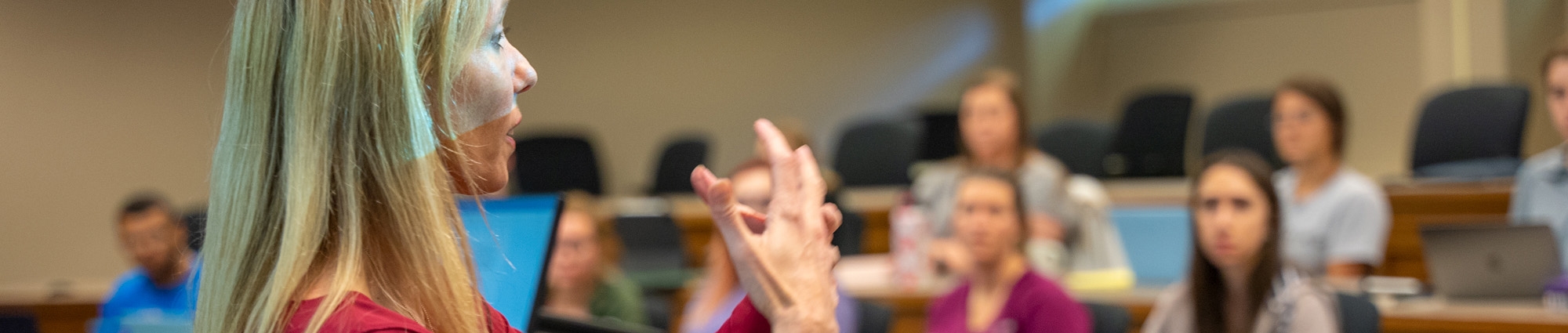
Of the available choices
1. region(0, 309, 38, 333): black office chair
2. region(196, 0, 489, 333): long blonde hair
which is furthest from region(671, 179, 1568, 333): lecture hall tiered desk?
region(196, 0, 489, 333): long blonde hair

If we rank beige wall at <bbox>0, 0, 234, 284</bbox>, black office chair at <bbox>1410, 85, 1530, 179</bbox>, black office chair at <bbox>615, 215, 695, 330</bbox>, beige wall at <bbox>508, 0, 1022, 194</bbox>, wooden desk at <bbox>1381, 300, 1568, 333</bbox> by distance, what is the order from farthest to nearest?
beige wall at <bbox>508, 0, 1022, 194</bbox> < beige wall at <bbox>0, 0, 234, 284</bbox> < black office chair at <bbox>615, 215, 695, 330</bbox> < black office chair at <bbox>1410, 85, 1530, 179</bbox> < wooden desk at <bbox>1381, 300, 1568, 333</bbox>

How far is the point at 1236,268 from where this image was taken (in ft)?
8.03

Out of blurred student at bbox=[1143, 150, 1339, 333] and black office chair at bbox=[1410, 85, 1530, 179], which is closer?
blurred student at bbox=[1143, 150, 1339, 333]

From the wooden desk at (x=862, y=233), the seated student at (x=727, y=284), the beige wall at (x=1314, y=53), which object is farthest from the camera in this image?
the beige wall at (x=1314, y=53)

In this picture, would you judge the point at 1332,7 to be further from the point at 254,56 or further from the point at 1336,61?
the point at 254,56

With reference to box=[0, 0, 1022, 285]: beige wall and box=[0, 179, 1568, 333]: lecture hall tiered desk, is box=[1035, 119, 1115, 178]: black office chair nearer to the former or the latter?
box=[0, 179, 1568, 333]: lecture hall tiered desk

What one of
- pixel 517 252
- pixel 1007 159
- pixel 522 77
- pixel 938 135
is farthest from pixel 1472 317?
pixel 938 135

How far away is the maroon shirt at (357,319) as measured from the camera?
22.7 inches

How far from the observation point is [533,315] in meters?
1.05

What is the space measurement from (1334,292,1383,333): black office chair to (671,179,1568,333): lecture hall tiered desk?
352 millimetres

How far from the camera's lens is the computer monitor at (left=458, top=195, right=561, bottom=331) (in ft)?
3.54

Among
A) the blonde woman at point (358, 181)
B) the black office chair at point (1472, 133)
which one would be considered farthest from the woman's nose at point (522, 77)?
the black office chair at point (1472, 133)

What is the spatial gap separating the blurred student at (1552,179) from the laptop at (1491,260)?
8 centimetres

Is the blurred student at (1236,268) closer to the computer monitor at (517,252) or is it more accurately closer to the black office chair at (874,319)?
the black office chair at (874,319)
